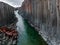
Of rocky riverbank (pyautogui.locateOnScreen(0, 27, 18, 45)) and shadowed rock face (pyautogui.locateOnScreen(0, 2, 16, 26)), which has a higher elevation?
shadowed rock face (pyautogui.locateOnScreen(0, 2, 16, 26))

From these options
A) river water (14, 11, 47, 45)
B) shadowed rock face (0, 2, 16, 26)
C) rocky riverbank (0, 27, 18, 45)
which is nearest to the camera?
rocky riverbank (0, 27, 18, 45)

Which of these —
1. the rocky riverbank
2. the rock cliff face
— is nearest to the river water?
the rock cliff face

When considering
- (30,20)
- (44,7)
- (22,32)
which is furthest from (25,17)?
(44,7)

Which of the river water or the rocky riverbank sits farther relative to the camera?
the river water

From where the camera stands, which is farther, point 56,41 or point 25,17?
point 25,17

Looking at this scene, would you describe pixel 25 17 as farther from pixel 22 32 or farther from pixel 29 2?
pixel 22 32

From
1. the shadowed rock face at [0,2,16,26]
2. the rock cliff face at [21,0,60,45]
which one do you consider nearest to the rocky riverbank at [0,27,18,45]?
the rock cliff face at [21,0,60,45]

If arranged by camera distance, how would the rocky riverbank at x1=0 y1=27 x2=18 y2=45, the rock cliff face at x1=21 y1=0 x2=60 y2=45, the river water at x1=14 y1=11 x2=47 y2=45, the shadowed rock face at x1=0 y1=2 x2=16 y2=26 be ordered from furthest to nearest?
the shadowed rock face at x1=0 y1=2 x2=16 y2=26 < the river water at x1=14 y1=11 x2=47 y2=45 < the rocky riverbank at x1=0 y1=27 x2=18 y2=45 < the rock cliff face at x1=21 y1=0 x2=60 y2=45

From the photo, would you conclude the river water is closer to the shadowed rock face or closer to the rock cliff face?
the rock cliff face
